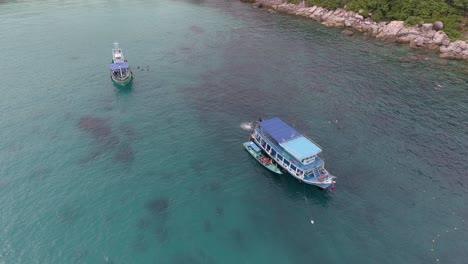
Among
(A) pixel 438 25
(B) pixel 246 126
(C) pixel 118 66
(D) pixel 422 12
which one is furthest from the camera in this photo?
(D) pixel 422 12

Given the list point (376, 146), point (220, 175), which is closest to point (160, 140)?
point (220, 175)

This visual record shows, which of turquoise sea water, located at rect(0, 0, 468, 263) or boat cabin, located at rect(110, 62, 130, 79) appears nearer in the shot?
turquoise sea water, located at rect(0, 0, 468, 263)

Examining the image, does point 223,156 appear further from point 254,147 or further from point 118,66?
point 118,66

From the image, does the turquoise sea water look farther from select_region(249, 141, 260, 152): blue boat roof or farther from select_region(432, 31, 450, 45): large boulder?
select_region(432, 31, 450, 45): large boulder

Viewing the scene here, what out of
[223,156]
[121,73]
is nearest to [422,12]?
[223,156]

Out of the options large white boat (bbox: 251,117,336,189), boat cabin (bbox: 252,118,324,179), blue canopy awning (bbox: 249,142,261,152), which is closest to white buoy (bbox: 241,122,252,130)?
boat cabin (bbox: 252,118,324,179)

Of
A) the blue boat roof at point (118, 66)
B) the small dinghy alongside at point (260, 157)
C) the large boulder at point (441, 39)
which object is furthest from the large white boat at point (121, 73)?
the large boulder at point (441, 39)

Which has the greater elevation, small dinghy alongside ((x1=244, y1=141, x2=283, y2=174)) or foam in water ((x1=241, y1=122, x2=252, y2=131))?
foam in water ((x1=241, y1=122, x2=252, y2=131))
